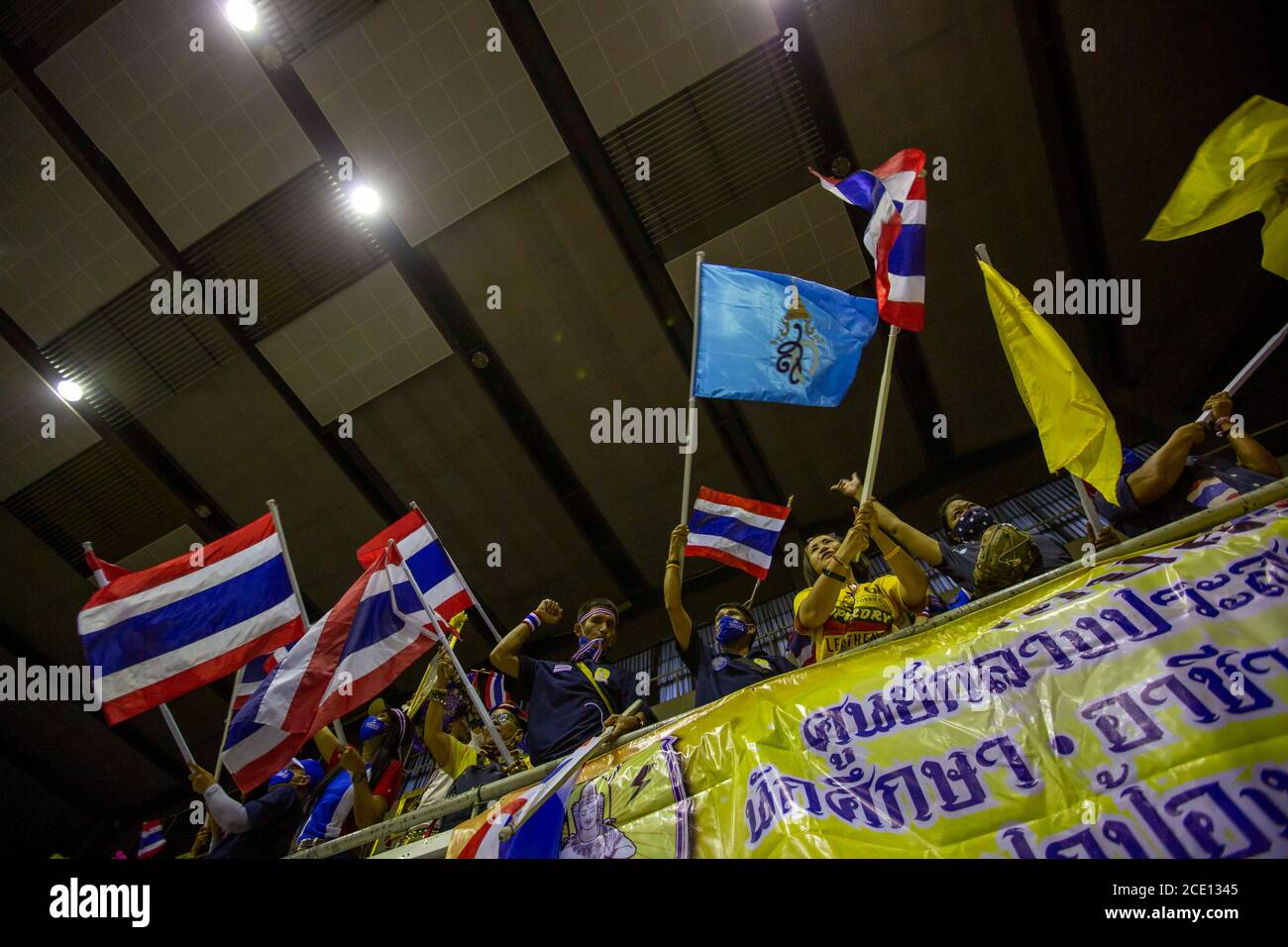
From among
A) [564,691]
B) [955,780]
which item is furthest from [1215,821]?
[564,691]

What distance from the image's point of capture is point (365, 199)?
20.5ft

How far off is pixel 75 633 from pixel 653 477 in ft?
25.2

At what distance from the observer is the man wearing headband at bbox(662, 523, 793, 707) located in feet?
11.4

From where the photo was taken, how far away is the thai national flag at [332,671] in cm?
356

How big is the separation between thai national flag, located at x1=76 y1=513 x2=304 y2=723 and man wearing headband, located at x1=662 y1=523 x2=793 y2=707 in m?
2.76

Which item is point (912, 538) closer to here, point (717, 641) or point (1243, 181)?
point (717, 641)

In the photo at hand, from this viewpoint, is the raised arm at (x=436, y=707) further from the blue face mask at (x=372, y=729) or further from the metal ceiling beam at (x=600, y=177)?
the metal ceiling beam at (x=600, y=177)

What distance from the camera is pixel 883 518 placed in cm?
387

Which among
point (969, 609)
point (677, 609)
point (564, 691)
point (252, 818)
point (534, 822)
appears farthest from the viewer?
point (564, 691)

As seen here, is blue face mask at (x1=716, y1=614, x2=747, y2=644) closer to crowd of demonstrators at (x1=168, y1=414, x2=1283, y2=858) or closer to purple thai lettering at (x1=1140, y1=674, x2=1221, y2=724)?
crowd of demonstrators at (x1=168, y1=414, x2=1283, y2=858)

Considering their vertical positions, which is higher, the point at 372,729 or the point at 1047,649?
the point at 372,729

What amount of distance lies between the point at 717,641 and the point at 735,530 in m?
1.40

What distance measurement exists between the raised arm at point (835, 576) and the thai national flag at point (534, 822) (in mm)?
1393
